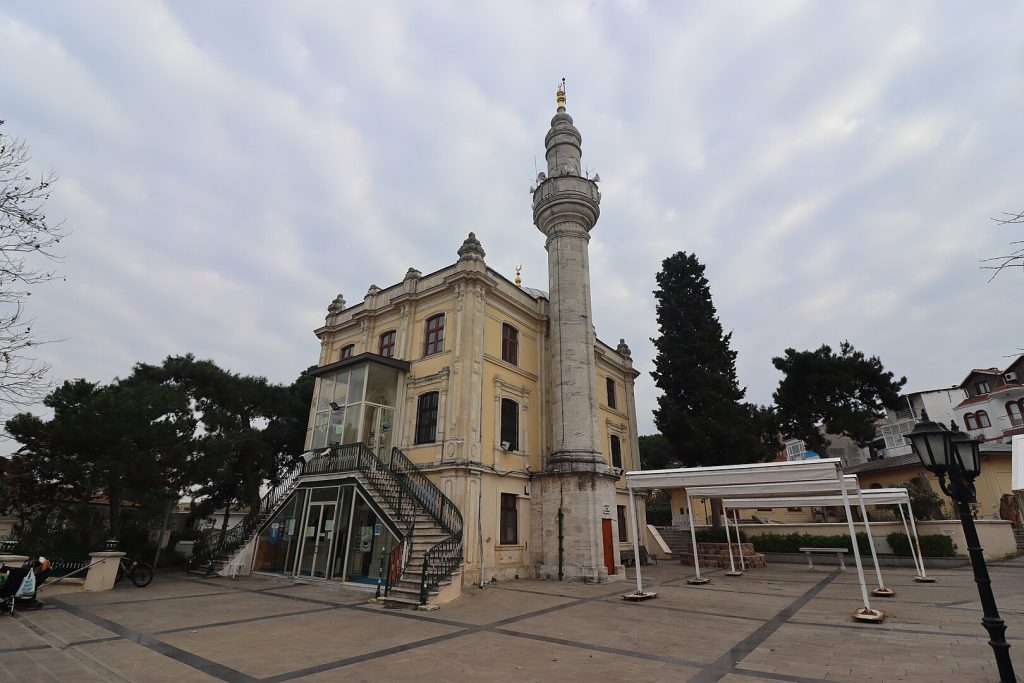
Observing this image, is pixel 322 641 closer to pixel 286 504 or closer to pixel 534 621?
pixel 534 621

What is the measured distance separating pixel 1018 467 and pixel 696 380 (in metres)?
20.1

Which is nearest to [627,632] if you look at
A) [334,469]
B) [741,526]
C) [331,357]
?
[334,469]

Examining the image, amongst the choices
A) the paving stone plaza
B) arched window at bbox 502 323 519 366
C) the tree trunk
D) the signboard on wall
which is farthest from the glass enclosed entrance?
the signboard on wall

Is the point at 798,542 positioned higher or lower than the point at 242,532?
lower

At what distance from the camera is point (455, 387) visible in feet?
52.7

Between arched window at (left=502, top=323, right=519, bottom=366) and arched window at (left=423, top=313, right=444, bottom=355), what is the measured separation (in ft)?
7.78

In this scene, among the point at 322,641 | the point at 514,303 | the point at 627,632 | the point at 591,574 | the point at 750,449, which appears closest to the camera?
the point at 322,641

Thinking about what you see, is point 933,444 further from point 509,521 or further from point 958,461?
point 509,521

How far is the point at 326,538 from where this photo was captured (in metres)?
14.8

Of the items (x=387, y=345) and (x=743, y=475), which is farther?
(x=387, y=345)

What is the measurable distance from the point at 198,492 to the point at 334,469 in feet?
35.5

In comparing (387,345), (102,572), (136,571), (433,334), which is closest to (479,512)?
(433,334)

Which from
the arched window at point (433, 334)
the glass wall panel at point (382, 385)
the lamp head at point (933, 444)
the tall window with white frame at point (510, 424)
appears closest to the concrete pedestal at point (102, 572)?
the glass wall panel at point (382, 385)

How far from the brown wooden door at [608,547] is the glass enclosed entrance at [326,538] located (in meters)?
6.83
